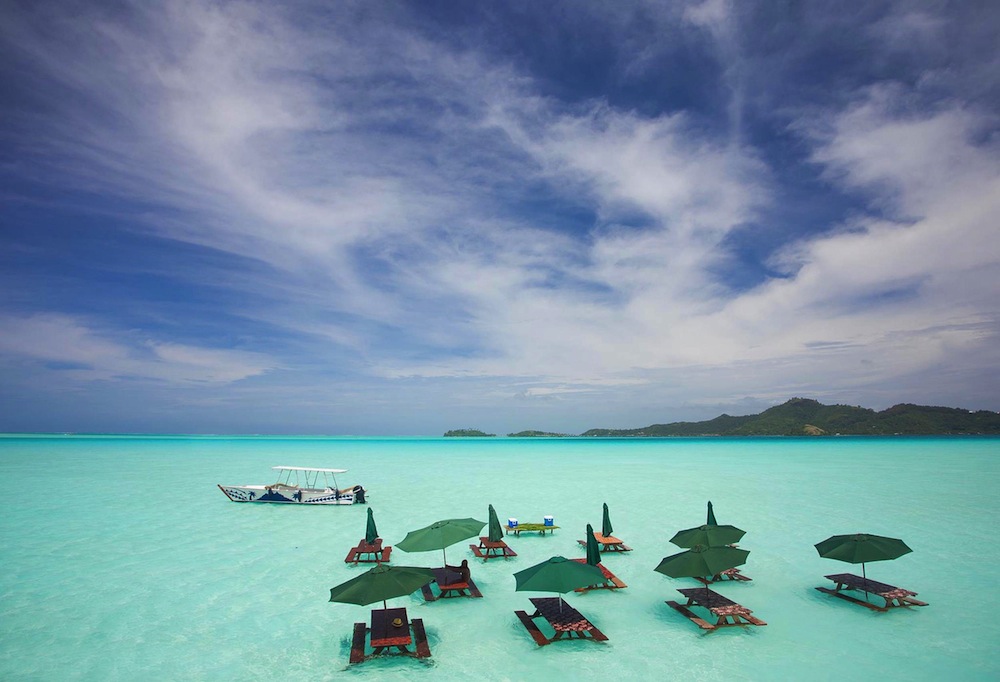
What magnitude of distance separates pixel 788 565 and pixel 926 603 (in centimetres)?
389

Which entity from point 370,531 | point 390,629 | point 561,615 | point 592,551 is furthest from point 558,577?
point 370,531

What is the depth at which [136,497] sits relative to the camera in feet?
105

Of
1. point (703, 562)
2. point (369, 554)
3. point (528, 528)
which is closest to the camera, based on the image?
point (703, 562)

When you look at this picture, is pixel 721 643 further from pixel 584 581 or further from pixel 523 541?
pixel 523 541

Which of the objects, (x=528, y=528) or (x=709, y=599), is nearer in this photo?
(x=709, y=599)

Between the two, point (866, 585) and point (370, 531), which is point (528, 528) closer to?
point (370, 531)

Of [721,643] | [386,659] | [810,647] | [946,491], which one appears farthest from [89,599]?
[946,491]

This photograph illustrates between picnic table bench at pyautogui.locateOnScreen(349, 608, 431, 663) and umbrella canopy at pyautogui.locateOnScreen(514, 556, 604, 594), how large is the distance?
2.52 metres

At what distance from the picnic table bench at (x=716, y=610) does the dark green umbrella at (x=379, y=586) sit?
21.8 ft

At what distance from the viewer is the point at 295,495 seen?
28.6 metres

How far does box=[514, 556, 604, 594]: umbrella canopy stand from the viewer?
10266 mm

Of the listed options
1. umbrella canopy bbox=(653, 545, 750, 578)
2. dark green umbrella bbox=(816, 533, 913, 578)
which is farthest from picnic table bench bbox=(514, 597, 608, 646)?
dark green umbrella bbox=(816, 533, 913, 578)

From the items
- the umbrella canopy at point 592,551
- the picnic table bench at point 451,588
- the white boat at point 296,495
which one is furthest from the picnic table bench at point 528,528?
the white boat at point 296,495

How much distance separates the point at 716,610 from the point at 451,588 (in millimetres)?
6877
